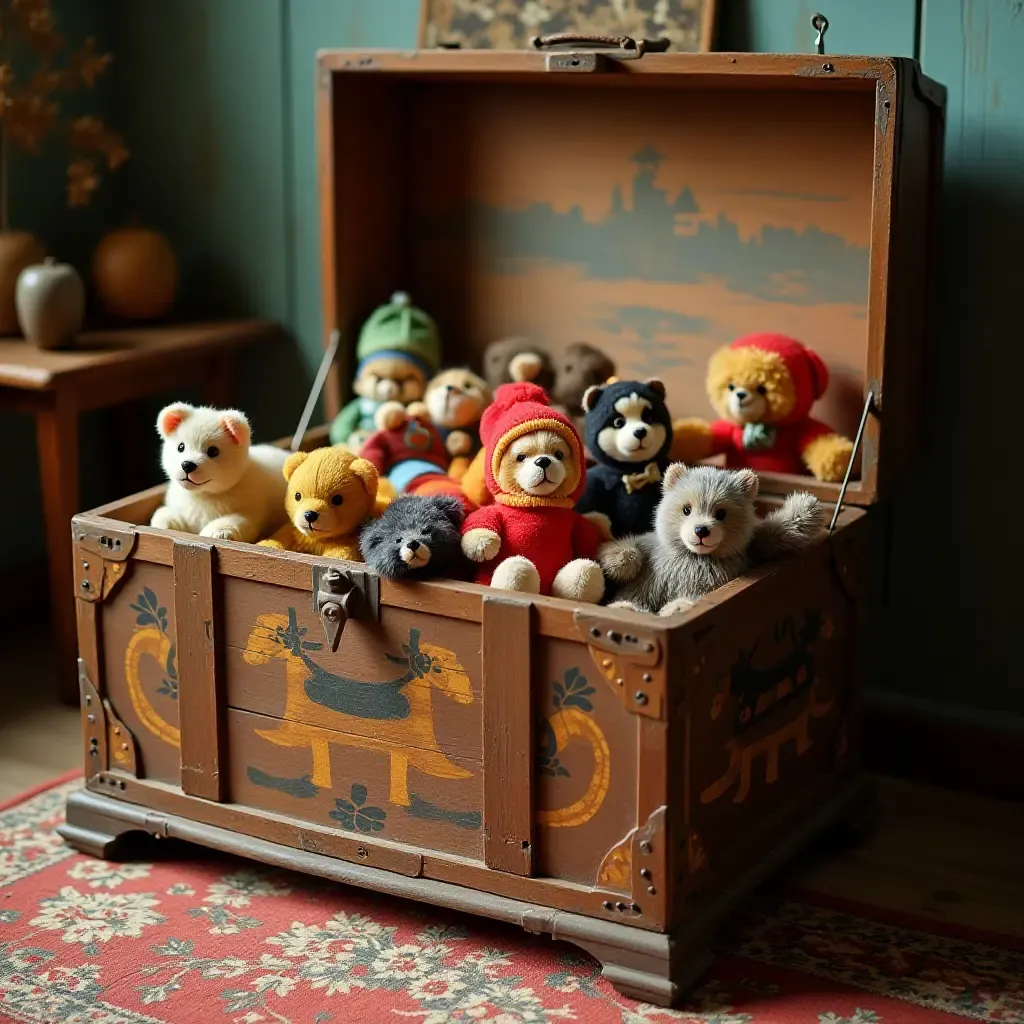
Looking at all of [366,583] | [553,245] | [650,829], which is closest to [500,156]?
[553,245]

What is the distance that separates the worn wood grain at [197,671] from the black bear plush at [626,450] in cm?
44

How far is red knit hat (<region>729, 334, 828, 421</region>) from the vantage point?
189 cm

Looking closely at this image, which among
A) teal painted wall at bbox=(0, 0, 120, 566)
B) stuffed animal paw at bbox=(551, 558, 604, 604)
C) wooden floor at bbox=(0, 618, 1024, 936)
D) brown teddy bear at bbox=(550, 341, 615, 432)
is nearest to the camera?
stuffed animal paw at bbox=(551, 558, 604, 604)

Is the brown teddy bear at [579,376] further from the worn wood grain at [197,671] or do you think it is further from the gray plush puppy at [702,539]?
the worn wood grain at [197,671]

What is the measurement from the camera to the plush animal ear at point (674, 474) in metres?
1.67

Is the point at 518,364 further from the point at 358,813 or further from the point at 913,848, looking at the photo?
the point at 913,848

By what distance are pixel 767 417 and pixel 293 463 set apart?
0.57m

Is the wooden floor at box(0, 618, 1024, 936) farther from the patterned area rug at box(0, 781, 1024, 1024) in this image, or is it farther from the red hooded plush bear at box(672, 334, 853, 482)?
the red hooded plush bear at box(672, 334, 853, 482)

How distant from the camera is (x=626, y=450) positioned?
1.81 meters

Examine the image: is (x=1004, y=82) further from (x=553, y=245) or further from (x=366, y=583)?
(x=366, y=583)

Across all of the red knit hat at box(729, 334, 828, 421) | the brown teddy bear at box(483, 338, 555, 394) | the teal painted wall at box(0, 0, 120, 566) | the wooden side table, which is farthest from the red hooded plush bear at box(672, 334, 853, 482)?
the teal painted wall at box(0, 0, 120, 566)

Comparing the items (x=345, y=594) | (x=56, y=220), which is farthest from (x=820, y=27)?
(x=56, y=220)

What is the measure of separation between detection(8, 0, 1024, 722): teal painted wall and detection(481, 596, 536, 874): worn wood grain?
0.68 meters

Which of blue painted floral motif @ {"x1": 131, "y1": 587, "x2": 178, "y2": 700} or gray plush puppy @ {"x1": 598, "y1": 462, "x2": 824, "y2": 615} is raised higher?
gray plush puppy @ {"x1": 598, "y1": 462, "x2": 824, "y2": 615}
